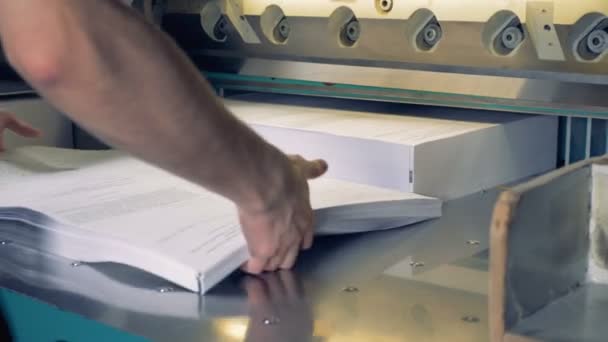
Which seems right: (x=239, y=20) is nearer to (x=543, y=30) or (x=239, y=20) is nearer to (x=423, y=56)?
(x=423, y=56)

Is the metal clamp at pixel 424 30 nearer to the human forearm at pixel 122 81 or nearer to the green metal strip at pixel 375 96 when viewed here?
the green metal strip at pixel 375 96

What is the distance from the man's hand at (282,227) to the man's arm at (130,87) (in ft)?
0.14

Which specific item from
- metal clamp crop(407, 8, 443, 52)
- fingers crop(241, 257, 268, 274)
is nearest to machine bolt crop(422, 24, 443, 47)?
metal clamp crop(407, 8, 443, 52)

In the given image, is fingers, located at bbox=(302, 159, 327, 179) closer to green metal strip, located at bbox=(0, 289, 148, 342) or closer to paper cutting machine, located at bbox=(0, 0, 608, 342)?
paper cutting machine, located at bbox=(0, 0, 608, 342)

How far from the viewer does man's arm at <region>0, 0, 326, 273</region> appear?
2.31 feet

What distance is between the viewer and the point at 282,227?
927mm

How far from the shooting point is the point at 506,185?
4.24ft

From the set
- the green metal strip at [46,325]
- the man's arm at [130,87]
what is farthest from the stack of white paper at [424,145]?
the green metal strip at [46,325]

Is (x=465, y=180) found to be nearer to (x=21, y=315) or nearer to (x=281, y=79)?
(x=281, y=79)

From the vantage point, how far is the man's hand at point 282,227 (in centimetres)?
91

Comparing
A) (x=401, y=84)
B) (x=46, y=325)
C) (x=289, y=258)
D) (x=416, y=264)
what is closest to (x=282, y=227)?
(x=289, y=258)

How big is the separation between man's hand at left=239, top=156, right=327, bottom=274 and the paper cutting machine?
33mm

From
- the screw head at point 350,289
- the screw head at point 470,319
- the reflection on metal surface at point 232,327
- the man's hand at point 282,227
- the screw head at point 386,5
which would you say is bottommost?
the reflection on metal surface at point 232,327

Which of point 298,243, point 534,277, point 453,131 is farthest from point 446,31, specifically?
point 534,277
